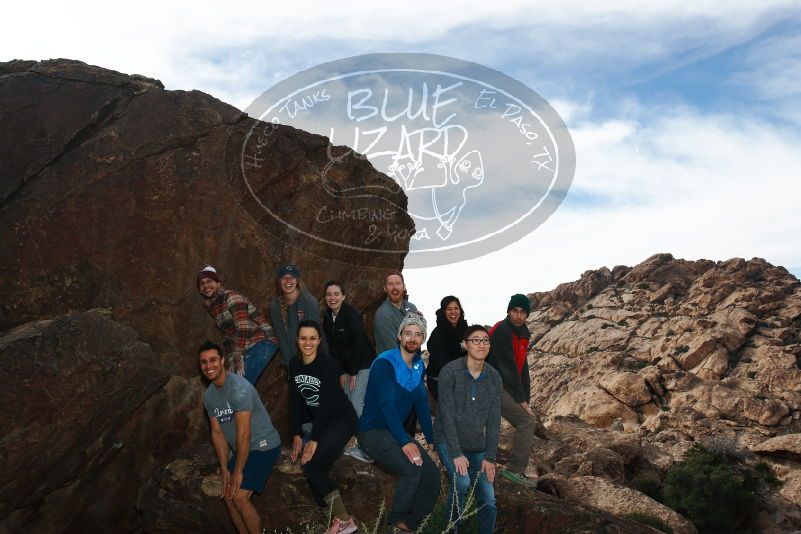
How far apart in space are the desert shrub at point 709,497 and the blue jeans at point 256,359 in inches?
542

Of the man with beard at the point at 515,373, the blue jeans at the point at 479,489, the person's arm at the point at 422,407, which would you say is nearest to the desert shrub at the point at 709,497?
the man with beard at the point at 515,373

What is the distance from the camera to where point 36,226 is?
7.78 meters

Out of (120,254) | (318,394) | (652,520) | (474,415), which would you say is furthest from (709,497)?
(120,254)

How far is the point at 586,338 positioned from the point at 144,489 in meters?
A: 54.9

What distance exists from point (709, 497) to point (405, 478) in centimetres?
1481

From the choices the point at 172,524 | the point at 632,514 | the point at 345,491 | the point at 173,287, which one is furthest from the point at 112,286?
the point at 632,514

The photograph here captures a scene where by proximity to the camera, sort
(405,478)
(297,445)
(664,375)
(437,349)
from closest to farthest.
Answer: (405,478), (297,445), (437,349), (664,375)

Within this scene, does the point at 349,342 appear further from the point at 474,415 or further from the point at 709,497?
the point at 709,497

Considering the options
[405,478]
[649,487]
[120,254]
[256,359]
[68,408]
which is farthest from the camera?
[649,487]

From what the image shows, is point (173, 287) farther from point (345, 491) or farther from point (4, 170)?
point (345, 491)

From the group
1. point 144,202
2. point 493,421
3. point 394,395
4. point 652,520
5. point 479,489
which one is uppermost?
point 144,202

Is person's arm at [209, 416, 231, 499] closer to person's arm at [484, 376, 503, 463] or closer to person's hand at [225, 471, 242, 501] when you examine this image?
person's hand at [225, 471, 242, 501]

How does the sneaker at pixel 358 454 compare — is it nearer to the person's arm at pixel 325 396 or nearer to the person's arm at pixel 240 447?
the person's arm at pixel 325 396

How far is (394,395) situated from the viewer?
5.73 metres
